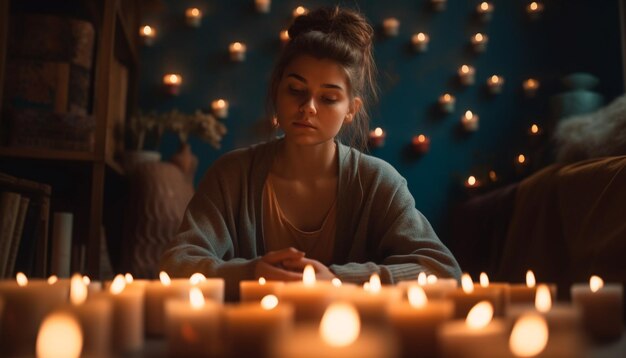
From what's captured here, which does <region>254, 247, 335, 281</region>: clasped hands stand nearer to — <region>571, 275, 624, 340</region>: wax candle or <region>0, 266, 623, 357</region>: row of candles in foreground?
<region>0, 266, 623, 357</region>: row of candles in foreground

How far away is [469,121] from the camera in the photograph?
3564 mm

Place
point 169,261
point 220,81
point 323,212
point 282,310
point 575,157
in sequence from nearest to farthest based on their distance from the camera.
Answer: point 282,310 < point 169,261 < point 323,212 < point 575,157 < point 220,81

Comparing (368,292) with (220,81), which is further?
(220,81)

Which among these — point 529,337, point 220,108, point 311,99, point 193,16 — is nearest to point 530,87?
point 220,108

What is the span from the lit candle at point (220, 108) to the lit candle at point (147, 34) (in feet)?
1.64

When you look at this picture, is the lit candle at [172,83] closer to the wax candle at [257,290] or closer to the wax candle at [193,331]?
the wax candle at [257,290]

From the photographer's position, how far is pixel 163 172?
114 inches

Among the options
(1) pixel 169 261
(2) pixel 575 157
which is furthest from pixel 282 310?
(2) pixel 575 157

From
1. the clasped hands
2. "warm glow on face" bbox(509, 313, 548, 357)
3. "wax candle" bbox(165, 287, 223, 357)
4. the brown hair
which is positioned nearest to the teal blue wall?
the brown hair

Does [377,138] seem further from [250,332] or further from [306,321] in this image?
[250,332]

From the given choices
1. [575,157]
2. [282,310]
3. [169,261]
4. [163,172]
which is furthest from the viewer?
[163,172]

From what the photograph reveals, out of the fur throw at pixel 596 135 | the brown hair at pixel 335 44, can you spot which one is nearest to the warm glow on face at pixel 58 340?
the brown hair at pixel 335 44

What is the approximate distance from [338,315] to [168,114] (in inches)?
110

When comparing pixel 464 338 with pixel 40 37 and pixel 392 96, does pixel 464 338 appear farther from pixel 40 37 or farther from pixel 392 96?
pixel 392 96
